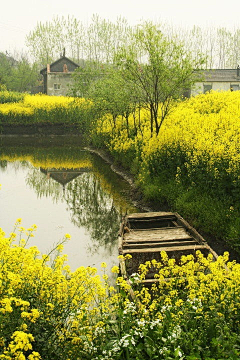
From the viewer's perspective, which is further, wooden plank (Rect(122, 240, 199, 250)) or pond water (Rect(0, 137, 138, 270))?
pond water (Rect(0, 137, 138, 270))

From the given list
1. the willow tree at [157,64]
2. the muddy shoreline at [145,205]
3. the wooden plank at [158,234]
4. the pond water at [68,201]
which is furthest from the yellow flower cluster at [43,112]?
the wooden plank at [158,234]

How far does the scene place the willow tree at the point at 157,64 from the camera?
16.6 meters

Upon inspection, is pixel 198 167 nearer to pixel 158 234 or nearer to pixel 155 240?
pixel 158 234

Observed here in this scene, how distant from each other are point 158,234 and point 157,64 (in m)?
8.35

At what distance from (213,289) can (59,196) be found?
42.6ft

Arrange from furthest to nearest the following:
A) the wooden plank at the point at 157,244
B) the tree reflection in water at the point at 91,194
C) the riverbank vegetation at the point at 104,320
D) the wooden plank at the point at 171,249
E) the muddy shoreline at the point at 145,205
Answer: the tree reflection in water at the point at 91,194 < the muddy shoreline at the point at 145,205 < the wooden plank at the point at 157,244 < the wooden plank at the point at 171,249 < the riverbank vegetation at the point at 104,320

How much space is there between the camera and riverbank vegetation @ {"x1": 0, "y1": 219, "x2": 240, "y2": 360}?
4.06 metres

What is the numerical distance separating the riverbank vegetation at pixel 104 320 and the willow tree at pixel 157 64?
40.9 ft

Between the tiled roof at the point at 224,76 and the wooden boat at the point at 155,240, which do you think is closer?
the wooden boat at the point at 155,240

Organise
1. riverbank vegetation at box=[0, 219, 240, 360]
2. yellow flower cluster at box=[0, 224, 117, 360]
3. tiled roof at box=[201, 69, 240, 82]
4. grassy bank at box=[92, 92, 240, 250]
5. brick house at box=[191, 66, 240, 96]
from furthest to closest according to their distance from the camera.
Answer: tiled roof at box=[201, 69, 240, 82], brick house at box=[191, 66, 240, 96], grassy bank at box=[92, 92, 240, 250], yellow flower cluster at box=[0, 224, 117, 360], riverbank vegetation at box=[0, 219, 240, 360]

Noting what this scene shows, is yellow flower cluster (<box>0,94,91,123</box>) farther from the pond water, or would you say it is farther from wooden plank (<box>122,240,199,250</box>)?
wooden plank (<box>122,240,199,250</box>)

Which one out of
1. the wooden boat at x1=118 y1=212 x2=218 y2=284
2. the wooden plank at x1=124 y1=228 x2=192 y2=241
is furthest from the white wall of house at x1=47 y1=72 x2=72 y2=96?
the wooden plank at x1=124 y1=228 x2=192 y2=241

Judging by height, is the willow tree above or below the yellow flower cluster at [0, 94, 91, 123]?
above

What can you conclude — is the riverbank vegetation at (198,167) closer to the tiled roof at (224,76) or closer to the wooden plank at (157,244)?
the wooden plank at (157,244)
